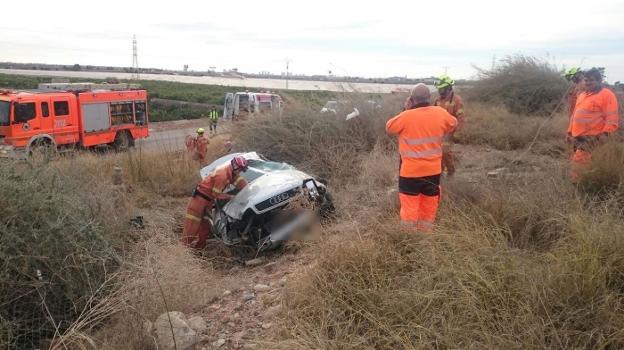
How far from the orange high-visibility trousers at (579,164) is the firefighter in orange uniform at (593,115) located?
103 mm

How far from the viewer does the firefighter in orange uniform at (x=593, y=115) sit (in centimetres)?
584

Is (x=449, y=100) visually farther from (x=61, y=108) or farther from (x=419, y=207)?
(x=61, y=108)

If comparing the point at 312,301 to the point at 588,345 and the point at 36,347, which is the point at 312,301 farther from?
the point at 36,347

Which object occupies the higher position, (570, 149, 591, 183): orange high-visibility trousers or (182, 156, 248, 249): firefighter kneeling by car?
(570, 149, 591, 183): orange high-visibility trousers

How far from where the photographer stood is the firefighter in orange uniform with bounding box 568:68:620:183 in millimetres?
5840

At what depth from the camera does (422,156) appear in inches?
177

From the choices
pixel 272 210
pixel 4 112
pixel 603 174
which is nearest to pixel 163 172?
pixel 272 210

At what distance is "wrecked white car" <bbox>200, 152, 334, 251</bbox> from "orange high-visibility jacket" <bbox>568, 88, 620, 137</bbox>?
3263 mm

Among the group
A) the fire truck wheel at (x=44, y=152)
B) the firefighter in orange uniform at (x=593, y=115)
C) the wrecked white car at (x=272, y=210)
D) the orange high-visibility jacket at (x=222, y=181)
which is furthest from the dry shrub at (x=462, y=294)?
the fire truck wheel at (x=44, y=152)

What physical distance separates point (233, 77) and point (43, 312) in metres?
104

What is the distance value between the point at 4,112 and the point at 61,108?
5.87 feet

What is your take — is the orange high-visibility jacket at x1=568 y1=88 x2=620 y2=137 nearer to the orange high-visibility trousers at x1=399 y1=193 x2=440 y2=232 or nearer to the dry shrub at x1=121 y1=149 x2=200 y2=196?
the orange high-visibility trousers at x1=399 y1=193 x2=440 y2=232

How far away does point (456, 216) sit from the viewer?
414 centimetres

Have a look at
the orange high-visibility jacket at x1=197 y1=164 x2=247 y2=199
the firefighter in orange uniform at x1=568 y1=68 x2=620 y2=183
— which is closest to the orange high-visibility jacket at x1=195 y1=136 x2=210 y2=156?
the orange high-visibility jacket at x1=197 y1=164 x2=247 y2=199
